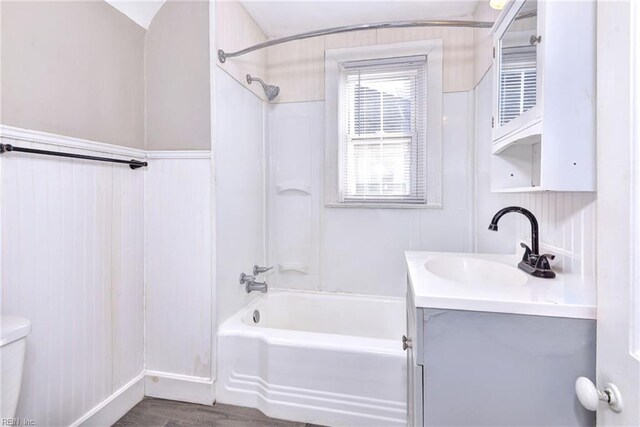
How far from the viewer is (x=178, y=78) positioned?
182 centimetres

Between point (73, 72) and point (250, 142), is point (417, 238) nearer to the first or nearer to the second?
point (250, 142)

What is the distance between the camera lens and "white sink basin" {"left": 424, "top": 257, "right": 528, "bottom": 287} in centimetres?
136

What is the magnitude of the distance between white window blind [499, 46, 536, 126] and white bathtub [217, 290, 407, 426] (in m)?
1.17

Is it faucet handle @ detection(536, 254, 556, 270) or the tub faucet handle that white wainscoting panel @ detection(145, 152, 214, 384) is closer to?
the tub faucet handle

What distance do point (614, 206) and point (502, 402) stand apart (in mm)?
587

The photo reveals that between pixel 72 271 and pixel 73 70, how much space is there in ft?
3.00

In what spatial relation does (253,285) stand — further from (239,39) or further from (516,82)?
(516,82)

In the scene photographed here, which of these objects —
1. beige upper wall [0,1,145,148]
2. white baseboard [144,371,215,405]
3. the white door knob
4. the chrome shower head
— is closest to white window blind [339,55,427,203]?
the chrome shower head

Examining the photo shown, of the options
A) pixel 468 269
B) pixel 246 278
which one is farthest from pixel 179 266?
pixel 468 269

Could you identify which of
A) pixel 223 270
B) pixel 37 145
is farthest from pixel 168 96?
pixel 223 270

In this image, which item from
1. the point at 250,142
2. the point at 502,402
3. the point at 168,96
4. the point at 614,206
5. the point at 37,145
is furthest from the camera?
the point at 250,142

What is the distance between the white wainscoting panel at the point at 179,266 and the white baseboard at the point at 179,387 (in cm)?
3

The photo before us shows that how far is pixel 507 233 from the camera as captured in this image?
5.62 feet

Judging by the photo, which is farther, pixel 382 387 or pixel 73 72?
pixel 382 387
